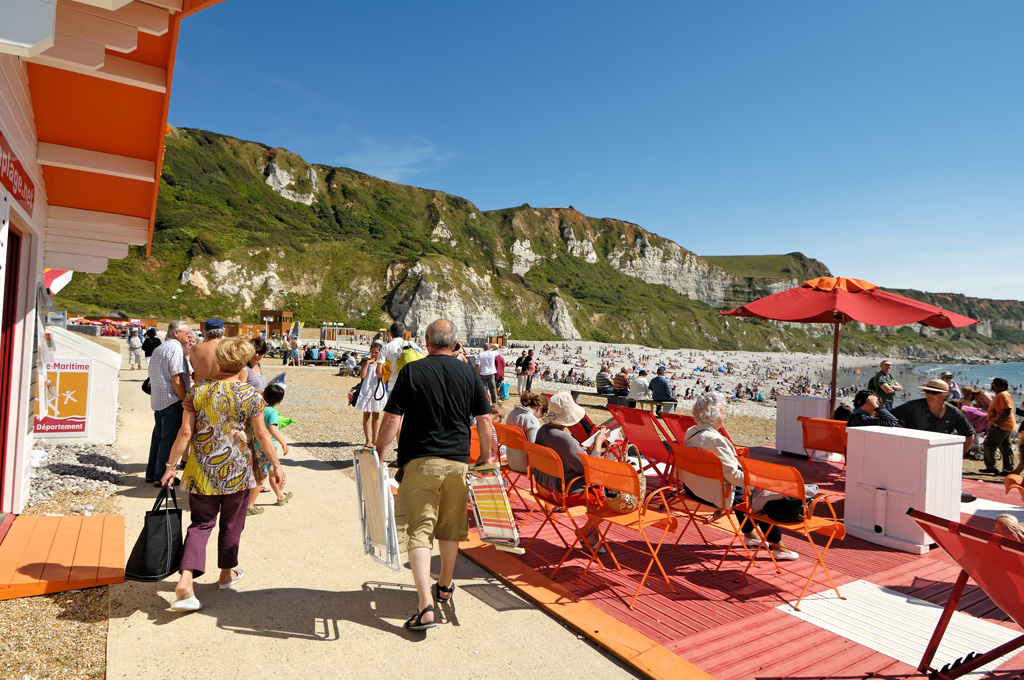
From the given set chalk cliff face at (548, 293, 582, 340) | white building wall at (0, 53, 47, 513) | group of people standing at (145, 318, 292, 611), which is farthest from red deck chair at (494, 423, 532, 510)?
chalk cliff face at (548, 293, 582, 340)

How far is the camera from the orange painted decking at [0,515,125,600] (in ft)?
10.3

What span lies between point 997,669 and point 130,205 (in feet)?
23.1

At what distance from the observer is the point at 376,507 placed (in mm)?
2955

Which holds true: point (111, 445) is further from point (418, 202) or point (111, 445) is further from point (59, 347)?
point (418, 202)

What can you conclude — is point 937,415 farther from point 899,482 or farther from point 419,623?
point 419,623

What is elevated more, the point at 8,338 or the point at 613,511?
the point at 8,338

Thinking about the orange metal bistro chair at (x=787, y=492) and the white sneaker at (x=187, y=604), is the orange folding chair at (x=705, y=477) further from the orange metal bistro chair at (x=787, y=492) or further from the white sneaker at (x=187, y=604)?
the white sneaker at (x=187, y=604)

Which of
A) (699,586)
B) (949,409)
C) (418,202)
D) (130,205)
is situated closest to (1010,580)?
(699,586)

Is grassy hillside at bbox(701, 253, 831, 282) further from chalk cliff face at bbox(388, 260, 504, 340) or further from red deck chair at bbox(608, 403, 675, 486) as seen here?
red deck chair at bbox(608, 403, 675, 486)

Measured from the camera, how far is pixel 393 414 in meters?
2.89

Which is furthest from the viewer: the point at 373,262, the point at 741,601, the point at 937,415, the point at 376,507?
the point at 373,262

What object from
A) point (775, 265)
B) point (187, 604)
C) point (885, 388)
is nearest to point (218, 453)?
point (187, 604)

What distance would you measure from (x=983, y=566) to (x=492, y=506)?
6.97 feet

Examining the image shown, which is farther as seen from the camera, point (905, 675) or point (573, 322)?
point (573, 322)
